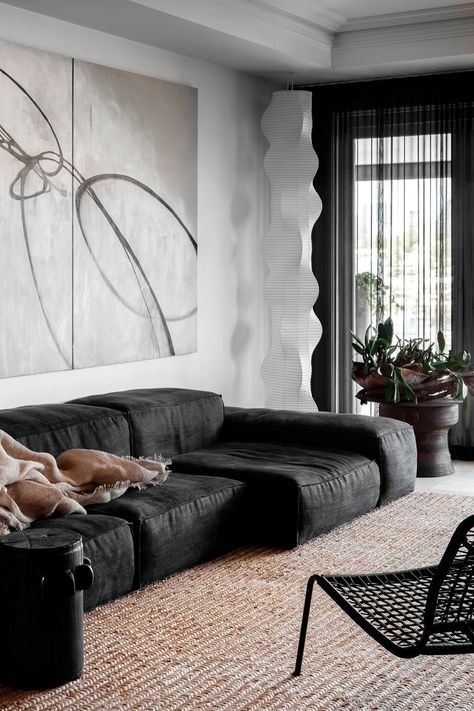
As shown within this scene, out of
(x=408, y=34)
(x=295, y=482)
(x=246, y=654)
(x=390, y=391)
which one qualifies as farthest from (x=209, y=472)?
(x=408, y=34)

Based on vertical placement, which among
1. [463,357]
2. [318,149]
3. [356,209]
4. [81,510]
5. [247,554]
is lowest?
[247,554]

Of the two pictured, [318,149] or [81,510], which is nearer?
[81,510]

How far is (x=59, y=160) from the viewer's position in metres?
4.90

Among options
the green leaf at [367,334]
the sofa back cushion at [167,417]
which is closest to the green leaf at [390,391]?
the green leaf at [367,334]

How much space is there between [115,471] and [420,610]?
1711 mm

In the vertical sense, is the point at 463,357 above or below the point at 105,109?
below

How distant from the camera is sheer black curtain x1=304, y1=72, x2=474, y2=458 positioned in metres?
6.38

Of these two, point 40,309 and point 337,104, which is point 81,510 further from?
point 337,104

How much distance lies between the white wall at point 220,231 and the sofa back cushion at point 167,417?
0.36 m

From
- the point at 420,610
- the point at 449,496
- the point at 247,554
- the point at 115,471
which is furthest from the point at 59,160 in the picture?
the point at 420,610

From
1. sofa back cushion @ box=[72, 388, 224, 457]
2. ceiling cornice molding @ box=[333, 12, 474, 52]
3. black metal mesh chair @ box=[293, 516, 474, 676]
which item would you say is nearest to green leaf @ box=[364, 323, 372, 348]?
sofa back cushion @ box=[72, 388, 224, 457]

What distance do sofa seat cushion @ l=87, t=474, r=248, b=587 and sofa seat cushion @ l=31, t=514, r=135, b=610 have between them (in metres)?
0.08

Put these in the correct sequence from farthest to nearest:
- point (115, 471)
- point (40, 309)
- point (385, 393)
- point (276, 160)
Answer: point (276, 160), point (385, 393), point (40, 309), point (115, 471)

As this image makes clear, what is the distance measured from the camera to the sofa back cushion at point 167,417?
185 inches
